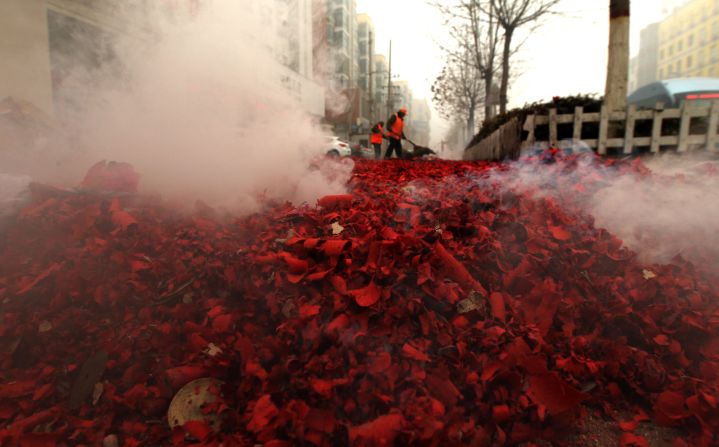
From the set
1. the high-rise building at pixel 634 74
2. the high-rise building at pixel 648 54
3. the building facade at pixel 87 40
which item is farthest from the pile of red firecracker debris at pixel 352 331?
the high-rise building at pixel 634 74

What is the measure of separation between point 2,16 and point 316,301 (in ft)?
22.6

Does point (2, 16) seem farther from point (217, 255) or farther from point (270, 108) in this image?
point (217, 255)

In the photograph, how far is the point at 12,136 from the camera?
13.0 feet

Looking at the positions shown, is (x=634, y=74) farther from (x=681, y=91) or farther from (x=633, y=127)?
(x=633, y=127)

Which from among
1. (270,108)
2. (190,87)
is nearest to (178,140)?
(190,87)

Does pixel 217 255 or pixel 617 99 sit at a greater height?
pixel 617 99

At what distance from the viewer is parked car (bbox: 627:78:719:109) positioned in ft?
28.3

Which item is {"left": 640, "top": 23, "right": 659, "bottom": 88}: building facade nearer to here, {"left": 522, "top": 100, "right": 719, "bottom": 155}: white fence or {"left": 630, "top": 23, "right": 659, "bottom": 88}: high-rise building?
{"left": 630, "top": 23, "right": 659, "bottom": 88}: high-rise building

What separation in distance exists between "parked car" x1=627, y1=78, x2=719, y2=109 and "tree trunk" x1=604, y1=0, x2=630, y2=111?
203 cm

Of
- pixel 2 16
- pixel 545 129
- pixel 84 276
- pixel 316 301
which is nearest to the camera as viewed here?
pixel 316 301

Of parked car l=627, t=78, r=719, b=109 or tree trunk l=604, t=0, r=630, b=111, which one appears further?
parked car l=627, t=78, r=719, b=109

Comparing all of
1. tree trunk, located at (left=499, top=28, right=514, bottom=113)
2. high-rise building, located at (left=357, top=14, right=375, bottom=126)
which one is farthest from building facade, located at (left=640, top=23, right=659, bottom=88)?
tree trunk, located at (left=499, top=28, right=514, bottom=113)

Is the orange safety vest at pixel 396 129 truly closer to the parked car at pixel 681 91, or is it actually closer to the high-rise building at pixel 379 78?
the parked car at pixel 681 91

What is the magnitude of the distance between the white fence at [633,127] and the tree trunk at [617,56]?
0.41m
